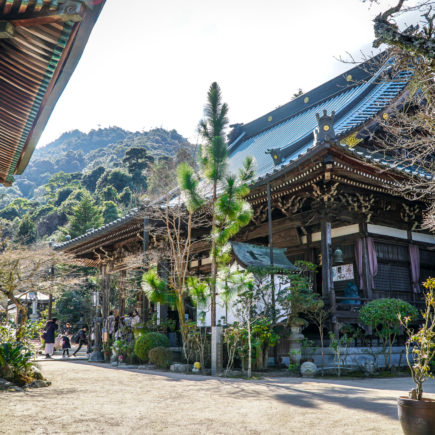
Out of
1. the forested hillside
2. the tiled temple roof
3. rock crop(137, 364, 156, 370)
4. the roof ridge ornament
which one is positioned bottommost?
rock crop(137, 364, 156, 370)

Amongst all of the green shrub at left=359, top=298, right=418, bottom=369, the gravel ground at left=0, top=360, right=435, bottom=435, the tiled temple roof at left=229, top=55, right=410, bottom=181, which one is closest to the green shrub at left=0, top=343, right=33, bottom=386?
the gravel ground at left=0, top=360, right=435, bottom=435

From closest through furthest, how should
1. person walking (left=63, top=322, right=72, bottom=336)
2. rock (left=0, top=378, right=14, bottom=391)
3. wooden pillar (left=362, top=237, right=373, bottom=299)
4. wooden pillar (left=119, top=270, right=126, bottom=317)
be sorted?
rock (left=0, top=378, right=14, bottom=391) → wooden pillar (left=362, top=237, right=373, bottom=299) → wooden pillar (left=119, top=270, right=126, bottom=317) → person walking (left=63, top=322, right=72, bottom=336)

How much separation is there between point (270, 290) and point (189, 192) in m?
3.09

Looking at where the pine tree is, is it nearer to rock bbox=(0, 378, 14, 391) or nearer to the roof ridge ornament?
the roof ridge ornament

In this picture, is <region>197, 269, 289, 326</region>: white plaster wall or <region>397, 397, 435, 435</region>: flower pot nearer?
<region>397, 397, 435, 435</region>: flower pot

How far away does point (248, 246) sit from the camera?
11.8 meters

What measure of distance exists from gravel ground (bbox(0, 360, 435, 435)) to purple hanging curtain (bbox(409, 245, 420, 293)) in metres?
5.62

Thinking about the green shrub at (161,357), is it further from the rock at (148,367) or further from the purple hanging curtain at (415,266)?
the purple hanging curtain at (415,266)

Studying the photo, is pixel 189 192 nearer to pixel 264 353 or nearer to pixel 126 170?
pixel 264 353

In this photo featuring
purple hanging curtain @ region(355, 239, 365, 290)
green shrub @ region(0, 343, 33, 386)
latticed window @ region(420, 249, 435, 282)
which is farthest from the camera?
latticed window @ region(420, 249, 435, 282)

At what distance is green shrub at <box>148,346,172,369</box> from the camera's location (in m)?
11.3

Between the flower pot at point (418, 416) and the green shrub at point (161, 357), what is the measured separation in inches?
334

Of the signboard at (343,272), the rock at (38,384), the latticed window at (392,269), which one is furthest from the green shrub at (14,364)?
the latticed window at (392,269)

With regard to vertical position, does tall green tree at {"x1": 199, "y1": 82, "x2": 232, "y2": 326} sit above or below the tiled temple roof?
below
